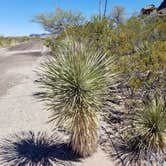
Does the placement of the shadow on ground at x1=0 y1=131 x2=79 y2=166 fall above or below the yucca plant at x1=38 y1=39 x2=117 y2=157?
below

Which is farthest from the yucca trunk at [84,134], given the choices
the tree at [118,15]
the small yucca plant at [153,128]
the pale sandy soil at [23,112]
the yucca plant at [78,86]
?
the tree at [118,15]

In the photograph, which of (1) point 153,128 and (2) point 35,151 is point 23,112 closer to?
(2) point 35,151

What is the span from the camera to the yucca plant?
738cm

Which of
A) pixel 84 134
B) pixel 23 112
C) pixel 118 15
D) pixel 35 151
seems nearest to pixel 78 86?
pixel 84 134

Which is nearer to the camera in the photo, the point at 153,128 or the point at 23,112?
the point at 153,128

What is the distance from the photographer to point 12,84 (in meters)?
17.8

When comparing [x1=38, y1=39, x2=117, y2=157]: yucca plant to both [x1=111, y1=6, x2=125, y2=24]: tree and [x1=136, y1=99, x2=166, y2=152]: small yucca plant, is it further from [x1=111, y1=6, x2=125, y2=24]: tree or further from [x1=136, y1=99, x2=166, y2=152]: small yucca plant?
[x1=111, y1=6, x2=125, y2=24]: tree

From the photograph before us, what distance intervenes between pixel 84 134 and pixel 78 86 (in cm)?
117

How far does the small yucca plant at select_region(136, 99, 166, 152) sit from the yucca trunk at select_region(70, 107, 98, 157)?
1.31 meters

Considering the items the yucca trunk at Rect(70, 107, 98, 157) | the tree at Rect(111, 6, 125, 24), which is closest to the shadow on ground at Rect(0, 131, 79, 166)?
the yucca trunk at Rect(70, 107, 98, 157)

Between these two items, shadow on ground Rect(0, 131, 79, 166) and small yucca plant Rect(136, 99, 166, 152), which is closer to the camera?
shadow on ground Rect(0, 131, 79, 166)

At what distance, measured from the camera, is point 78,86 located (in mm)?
7340

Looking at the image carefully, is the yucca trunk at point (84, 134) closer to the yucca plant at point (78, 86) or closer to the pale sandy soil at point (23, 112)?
the yucca plant at point (78, 86)

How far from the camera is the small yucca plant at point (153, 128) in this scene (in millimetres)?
8336
